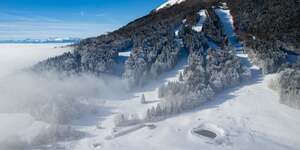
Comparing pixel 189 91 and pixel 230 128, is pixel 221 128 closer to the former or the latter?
pixel 230 128

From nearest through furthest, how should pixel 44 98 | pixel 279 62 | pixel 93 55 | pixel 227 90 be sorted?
pixel 44 98 → pixel 227 90 → pixel 279 62 → pixel 93 55

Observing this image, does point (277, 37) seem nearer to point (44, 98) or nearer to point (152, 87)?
point (152, 87)

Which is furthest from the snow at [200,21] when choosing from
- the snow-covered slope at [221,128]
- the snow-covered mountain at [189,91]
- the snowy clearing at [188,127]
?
the snow-covered slope at [221,128]

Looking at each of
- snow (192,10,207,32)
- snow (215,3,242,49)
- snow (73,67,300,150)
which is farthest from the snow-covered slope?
snow (192,10,207,32)

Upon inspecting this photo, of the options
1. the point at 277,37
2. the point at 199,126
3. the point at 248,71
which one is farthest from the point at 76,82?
the point at 277,37

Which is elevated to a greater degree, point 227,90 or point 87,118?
point 227,90

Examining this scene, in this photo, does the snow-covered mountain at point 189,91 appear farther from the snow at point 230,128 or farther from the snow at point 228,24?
the snow at point 228,24

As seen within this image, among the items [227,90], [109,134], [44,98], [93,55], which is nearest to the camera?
[109,134]

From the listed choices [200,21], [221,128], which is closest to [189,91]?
Answer: [221,128]

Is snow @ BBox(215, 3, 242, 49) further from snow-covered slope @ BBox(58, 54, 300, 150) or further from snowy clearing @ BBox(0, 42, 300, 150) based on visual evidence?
snow-covered slope @ BBox(58, 54, 300, 150)

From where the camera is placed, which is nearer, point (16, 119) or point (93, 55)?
point (16, 119)
